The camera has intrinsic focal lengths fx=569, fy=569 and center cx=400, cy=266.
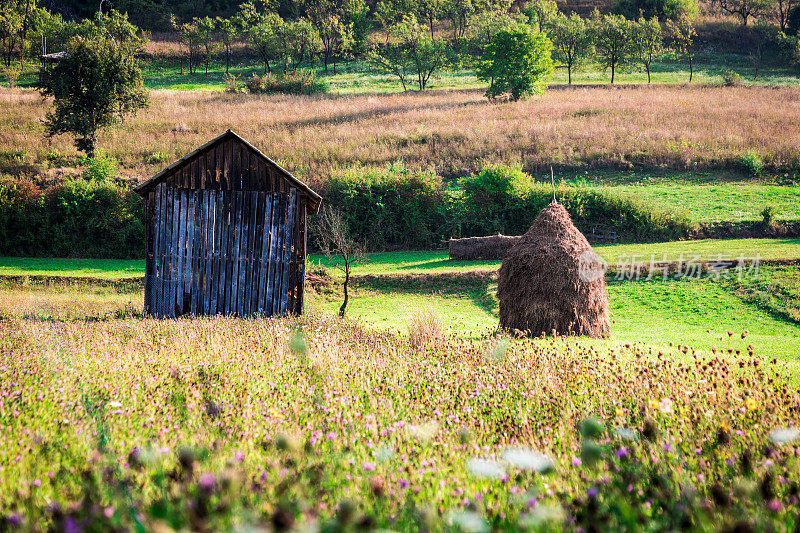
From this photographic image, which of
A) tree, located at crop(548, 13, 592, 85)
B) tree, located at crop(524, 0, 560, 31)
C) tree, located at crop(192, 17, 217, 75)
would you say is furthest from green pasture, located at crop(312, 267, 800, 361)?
tree, located at crop(192, 17, 217, 75)

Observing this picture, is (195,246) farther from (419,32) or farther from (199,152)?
(419,32)

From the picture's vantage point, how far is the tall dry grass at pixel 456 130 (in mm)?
37906

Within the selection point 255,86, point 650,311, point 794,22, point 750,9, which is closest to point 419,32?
point 255,86

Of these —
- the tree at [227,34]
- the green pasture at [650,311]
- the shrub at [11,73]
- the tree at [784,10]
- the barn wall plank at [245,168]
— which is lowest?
→ the green pasture at [650,311]

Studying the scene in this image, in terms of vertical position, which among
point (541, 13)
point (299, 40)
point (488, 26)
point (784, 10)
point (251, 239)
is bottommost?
point (251, 239)

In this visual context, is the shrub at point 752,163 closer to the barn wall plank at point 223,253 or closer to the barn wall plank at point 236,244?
the barn wall plank at point 236,244

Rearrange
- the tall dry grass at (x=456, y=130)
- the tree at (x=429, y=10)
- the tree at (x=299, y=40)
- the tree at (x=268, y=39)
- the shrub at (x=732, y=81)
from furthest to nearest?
the tree at (x=429, y=10), the tree at (x=299, y=40), the tree at (x=268, y=39), the shrub at (x=732, y=81), the tall dry grass at (x=456, y=130)

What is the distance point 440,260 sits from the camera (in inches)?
1069

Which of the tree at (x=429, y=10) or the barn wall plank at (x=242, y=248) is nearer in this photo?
the barn wall plank at (x=242, y=248)

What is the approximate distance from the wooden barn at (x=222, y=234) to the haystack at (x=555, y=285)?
20.6 feet

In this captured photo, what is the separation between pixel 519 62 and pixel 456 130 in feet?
50.5

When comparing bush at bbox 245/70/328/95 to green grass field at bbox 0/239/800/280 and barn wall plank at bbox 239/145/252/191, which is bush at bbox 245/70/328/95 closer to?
green grass field at bbox 0/239/800/280

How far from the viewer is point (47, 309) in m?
17.6

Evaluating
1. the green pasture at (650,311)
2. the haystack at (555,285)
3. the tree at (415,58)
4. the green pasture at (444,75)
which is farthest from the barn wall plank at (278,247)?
the tree at (415,58)
